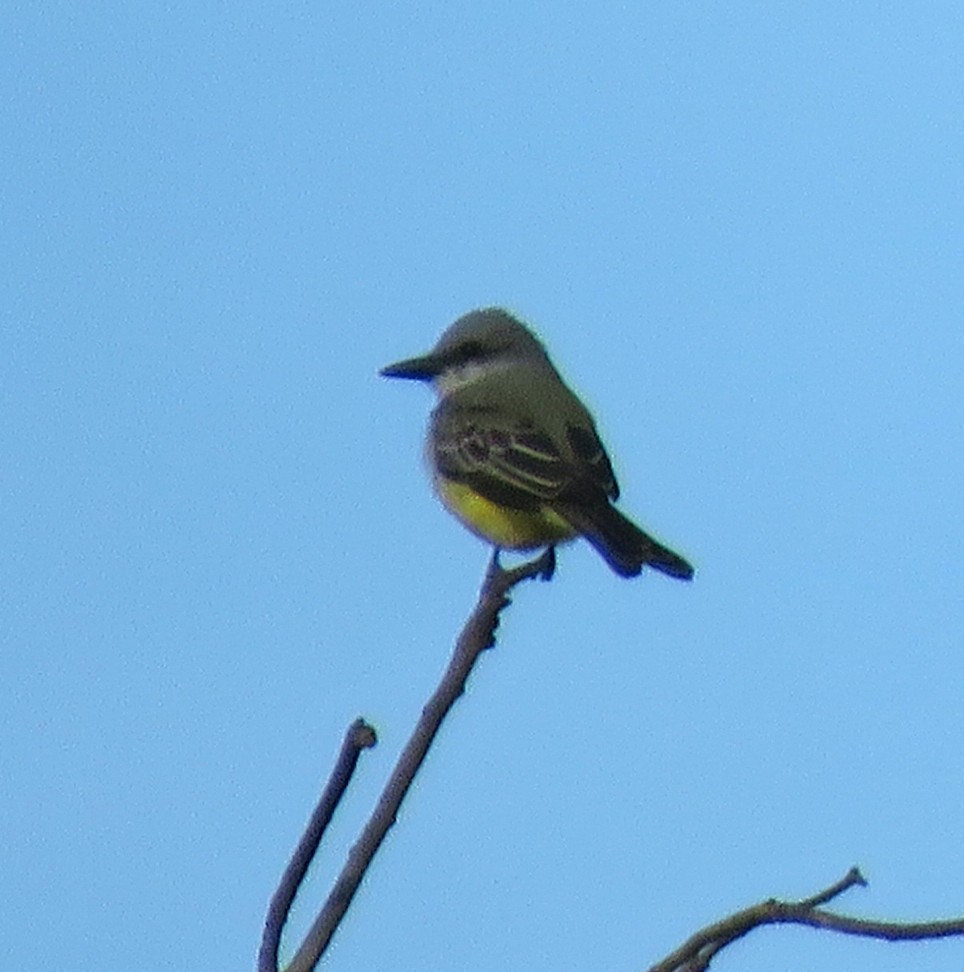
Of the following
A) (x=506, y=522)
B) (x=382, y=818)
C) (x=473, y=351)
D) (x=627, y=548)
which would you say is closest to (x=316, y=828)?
(x=382, y=818)

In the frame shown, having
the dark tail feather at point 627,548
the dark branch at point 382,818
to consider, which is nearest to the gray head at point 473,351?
the dark tail feather at point 627,548

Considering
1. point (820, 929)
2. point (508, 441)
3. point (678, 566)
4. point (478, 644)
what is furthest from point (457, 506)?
point (820, 929)

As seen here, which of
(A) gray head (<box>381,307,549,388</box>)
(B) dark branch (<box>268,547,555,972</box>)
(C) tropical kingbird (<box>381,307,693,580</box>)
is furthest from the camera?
(A) gray head (<box>381,307,549,388</box>)

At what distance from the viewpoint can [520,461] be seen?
23.0 ft

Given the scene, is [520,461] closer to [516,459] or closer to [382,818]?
[516,459]

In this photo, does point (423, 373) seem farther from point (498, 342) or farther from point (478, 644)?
point (478, 644)

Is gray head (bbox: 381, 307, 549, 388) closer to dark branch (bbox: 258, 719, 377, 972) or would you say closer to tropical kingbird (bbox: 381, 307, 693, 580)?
tropical kingbird (bbox: 381, 307, 693, 580)

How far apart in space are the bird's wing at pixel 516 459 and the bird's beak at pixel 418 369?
663 millimetres

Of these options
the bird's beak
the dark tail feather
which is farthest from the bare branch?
the bird's beak

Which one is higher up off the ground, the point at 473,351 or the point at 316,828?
the point at 473,351

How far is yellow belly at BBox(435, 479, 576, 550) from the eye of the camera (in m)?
6.77

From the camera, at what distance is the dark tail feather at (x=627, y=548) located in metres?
6.14

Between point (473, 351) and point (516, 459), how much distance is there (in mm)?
1331

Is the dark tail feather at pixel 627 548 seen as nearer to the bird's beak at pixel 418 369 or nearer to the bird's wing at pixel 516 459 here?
the bird's wing at pixel 516 459
